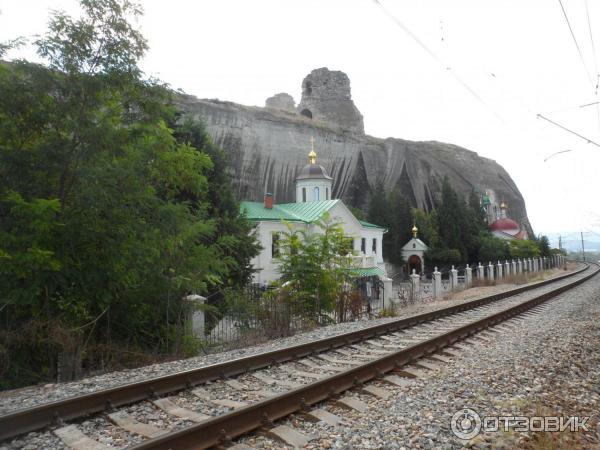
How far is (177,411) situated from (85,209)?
13.4ft

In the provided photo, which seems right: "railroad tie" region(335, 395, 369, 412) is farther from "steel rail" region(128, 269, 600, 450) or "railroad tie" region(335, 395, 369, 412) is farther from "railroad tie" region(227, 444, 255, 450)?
"railroad tie" region(227, 444, 255, 450)

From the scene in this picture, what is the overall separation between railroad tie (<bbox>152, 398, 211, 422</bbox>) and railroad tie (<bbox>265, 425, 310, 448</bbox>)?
29.8 inches

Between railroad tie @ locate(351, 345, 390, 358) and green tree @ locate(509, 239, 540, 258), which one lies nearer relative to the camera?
railroad tie @ locate(351, 345, 390, 358)

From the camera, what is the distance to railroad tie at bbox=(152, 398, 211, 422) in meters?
5.06

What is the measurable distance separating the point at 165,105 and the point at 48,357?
4.95 m

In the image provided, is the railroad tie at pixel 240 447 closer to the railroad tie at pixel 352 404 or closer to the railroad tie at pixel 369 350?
the railroad tie at pixel 352 404

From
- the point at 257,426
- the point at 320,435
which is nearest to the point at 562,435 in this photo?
the point at 320,435

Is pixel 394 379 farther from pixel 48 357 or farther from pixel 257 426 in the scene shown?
pixel 48 357

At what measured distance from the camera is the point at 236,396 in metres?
5.96

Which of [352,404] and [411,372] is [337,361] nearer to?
[411,372]

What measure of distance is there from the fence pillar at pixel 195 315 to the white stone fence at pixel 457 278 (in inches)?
422

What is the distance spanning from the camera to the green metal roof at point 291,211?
3541 centimetres

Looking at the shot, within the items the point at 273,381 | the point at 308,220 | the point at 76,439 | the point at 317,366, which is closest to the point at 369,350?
the point at 317,366

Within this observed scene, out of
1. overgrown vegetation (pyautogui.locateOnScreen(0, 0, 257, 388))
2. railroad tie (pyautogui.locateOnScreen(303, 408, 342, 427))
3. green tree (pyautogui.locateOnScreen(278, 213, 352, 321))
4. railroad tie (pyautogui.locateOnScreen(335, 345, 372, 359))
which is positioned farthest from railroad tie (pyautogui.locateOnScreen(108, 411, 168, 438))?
green tree (pyautogui.locateOnScreen(278, 213, 352, 321))
